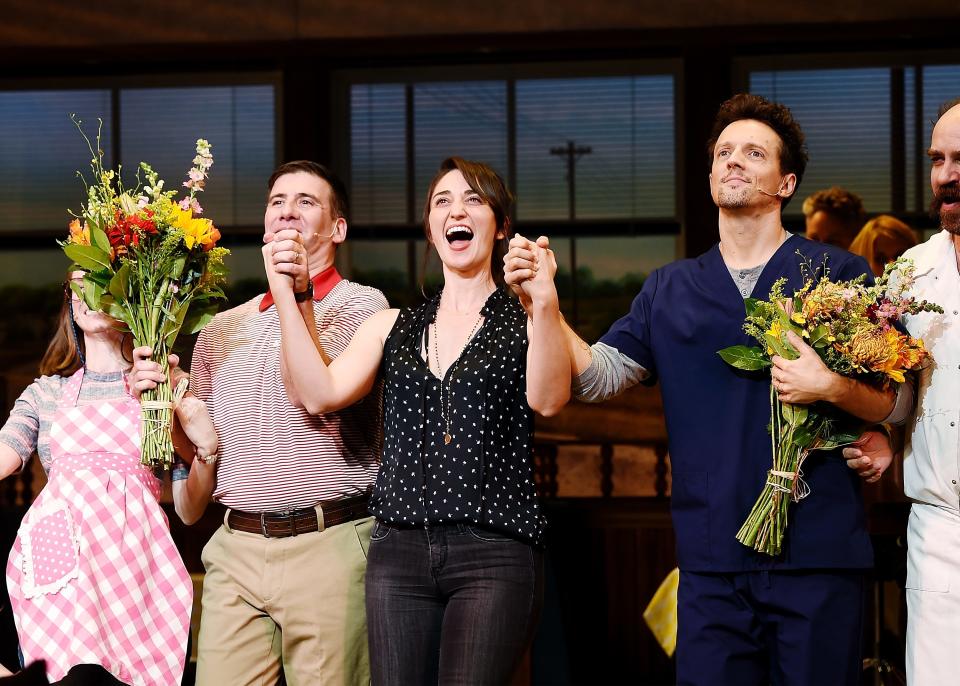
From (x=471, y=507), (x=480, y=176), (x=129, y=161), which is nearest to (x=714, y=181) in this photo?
(x=480, y=176)

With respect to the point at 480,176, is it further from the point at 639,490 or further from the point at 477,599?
the point at 639,490

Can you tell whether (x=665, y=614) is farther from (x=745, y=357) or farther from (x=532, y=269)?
(x=532, y=269)

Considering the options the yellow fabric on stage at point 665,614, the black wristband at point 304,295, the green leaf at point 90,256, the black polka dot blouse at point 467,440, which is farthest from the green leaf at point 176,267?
the yellow fabric on stage at point 665,614

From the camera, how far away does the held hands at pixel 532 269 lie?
222 centimetres

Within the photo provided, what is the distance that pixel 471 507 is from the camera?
7.77 ft

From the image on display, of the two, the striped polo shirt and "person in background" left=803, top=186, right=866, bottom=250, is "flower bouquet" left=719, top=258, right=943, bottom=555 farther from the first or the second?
"person in background" left=803, top=186, right=866, bottom=250

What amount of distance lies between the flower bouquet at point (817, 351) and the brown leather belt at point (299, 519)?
88cm

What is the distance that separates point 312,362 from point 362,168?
322 centimetres

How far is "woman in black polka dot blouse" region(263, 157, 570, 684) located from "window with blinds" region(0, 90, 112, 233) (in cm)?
354

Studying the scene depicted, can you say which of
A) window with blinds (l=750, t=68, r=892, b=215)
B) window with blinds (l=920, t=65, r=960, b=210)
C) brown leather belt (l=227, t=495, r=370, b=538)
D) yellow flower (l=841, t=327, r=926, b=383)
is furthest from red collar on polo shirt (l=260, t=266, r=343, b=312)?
window with blinds (l=920, t=65, r=960, b=210)

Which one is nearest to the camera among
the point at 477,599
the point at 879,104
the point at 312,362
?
the point at 477,599

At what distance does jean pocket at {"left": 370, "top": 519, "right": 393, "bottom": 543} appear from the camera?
2449 millimetres

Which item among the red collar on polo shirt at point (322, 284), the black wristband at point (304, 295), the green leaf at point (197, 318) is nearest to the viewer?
the black wristband at point (304, 295)

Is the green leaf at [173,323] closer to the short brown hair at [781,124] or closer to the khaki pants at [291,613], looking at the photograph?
the khaki pants at [291,613]
